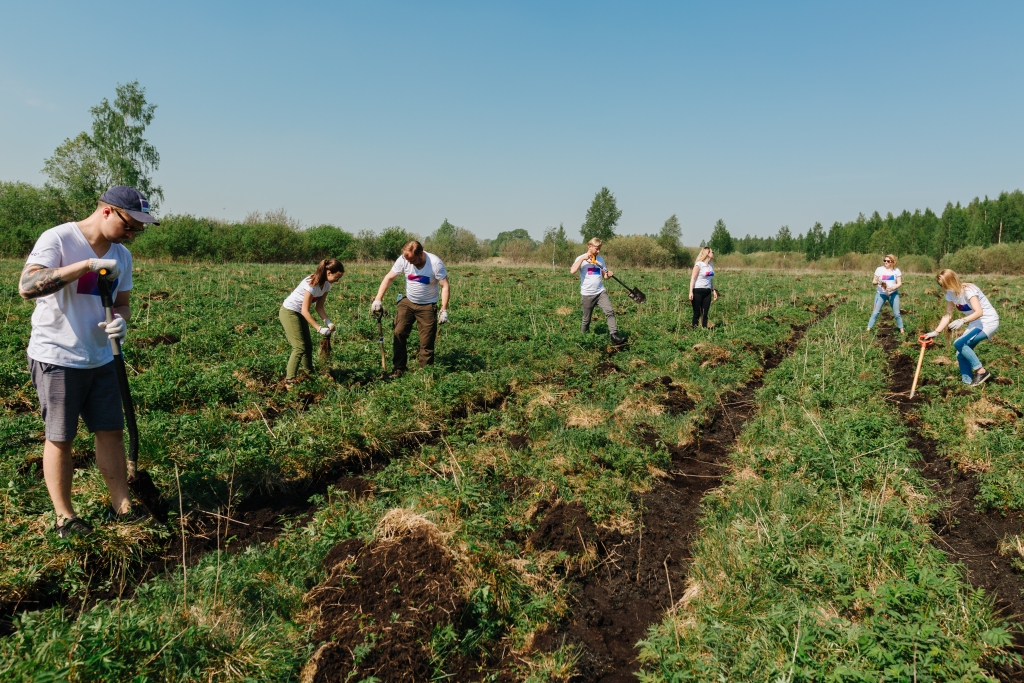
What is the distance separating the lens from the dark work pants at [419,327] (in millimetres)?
7961

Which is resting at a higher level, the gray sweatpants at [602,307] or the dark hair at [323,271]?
the dark hair at [323,271]

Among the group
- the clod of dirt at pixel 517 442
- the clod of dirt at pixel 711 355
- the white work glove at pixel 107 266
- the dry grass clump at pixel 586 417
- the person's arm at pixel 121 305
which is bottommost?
the clod of dirt at pixel 517 442

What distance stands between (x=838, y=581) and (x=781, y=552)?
1.19 ft

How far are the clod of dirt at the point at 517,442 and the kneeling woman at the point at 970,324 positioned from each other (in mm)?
5799

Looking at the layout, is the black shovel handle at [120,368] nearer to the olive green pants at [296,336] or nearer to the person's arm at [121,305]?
the person's arm at [121,305]

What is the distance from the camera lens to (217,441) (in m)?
5.39

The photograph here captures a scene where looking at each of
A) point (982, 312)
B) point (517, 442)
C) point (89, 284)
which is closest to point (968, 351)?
point (982, 312)

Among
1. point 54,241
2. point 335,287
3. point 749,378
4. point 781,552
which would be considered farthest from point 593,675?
point 335,287

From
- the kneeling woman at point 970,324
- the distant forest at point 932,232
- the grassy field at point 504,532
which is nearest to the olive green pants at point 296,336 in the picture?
the grassy field at point 504,532

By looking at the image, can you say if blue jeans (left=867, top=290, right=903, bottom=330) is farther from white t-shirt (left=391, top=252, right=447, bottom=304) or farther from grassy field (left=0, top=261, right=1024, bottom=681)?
white t-shirt (left=391, top=252, right=447, bottom=304)

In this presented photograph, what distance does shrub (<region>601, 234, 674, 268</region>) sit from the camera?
4850 centimetres

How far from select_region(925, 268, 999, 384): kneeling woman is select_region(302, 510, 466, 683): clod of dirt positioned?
746 centimetres

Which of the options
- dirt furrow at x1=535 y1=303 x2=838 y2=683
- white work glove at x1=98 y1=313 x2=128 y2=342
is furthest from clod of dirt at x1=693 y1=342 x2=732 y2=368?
white work glove at x1=98 y1=313 x2=128 y2=342

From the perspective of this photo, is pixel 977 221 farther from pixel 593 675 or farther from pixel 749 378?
pixel 593 675
